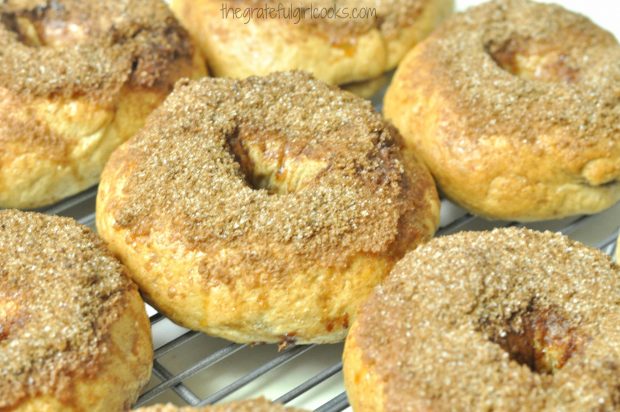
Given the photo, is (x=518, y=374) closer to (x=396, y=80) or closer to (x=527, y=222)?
(x=527, y=222)

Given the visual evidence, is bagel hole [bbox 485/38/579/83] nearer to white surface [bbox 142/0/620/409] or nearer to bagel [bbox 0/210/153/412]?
white surface [bbox 142/0/620/409]

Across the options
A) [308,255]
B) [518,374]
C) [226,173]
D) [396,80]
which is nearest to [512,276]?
[518,374]

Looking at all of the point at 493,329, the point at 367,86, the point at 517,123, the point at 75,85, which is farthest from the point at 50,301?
the point at 367,86

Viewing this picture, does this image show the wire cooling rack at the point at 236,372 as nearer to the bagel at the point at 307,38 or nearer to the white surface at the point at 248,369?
the white surface at the point at 248,369

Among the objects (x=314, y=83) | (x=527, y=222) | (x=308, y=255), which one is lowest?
(x=527, y=222)

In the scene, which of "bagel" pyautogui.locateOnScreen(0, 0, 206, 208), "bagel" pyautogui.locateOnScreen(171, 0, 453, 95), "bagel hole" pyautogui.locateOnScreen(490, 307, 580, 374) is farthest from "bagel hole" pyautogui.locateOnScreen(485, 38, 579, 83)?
"bagel hole" pyautogui.locateOnScreen(490, 307, 580, 374)

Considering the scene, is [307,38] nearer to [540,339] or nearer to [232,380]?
[232,380]
